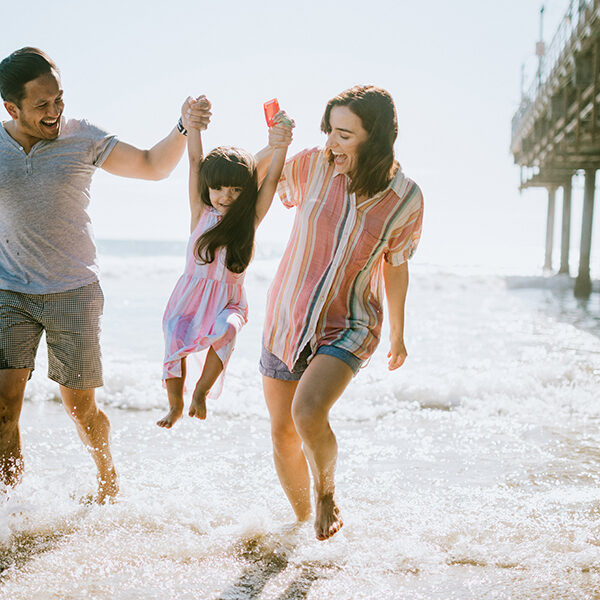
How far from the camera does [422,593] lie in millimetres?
2869

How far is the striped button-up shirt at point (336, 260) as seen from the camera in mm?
2893

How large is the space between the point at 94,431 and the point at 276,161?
5.51ft

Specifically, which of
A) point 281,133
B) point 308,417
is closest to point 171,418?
point 308,417

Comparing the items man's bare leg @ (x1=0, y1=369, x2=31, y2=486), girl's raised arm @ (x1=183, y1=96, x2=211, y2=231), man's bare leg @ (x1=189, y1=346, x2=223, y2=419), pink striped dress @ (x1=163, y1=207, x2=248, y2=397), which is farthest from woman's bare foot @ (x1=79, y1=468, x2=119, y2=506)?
girl's raised arm @ (x1=183, y1=96, x2=211, y2=231)

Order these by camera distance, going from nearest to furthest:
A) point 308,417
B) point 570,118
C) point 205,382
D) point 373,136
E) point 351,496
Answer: point 308,417, point 373,136, point 205,382, point 351,496, point 570,118

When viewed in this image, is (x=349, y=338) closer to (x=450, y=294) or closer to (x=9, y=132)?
(x=9, y=132)

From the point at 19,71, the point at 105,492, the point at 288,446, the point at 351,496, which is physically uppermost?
the point at 19,71

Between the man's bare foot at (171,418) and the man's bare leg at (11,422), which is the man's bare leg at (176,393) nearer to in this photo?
the man's bare foot at (171,418)

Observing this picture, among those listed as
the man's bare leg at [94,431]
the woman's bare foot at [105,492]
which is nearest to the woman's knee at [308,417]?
the man's bare leg at [94,431]

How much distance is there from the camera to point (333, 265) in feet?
9.48

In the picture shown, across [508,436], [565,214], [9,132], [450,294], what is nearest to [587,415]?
[508,436]

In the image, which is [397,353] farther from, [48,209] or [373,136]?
[48,209]

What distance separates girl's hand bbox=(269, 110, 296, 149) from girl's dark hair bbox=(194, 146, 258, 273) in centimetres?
14

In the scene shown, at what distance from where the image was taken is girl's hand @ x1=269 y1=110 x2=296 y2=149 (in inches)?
119
